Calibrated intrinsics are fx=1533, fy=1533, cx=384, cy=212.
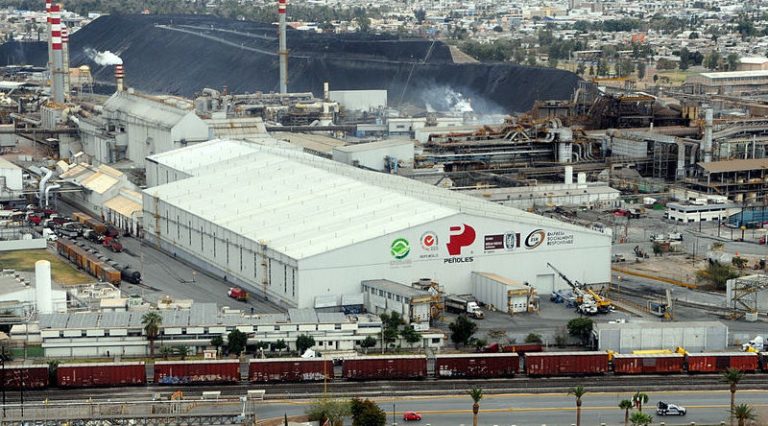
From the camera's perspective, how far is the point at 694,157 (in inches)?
2311

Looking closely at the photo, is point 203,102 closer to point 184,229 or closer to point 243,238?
point 184,229

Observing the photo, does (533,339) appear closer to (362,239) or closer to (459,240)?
(459,240)

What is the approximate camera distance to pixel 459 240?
38.4 meters

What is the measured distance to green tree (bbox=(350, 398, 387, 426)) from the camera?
88.6 ft

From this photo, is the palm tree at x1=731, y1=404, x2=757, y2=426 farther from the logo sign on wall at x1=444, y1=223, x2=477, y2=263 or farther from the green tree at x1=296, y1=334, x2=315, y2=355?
the logo sign on wall at x1=444, y1=223, x2=477, y2=263

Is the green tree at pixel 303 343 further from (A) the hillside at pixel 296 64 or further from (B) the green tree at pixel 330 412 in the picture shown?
(A) the hillside at pixel 296 64

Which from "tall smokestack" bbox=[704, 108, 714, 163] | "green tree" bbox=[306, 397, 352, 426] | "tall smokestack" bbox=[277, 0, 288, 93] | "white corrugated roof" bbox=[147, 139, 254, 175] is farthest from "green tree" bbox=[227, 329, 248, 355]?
"tall smokestack" bbox=[277, 0, 288, 93]

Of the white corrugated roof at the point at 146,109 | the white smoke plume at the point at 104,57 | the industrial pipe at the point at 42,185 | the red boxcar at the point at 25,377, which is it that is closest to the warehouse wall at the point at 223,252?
the red boxcar at the point at 25,377

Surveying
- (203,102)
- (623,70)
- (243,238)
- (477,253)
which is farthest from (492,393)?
(623,70)

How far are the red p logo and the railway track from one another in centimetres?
733

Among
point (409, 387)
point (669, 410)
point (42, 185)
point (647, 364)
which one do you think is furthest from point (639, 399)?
point (42, 185)

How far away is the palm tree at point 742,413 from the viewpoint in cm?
2678

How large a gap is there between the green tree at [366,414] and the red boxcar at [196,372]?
168 inches

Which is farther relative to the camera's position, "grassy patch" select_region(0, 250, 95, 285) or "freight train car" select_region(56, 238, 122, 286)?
"grassy patch" select_region(0, 250, 95, 285)
